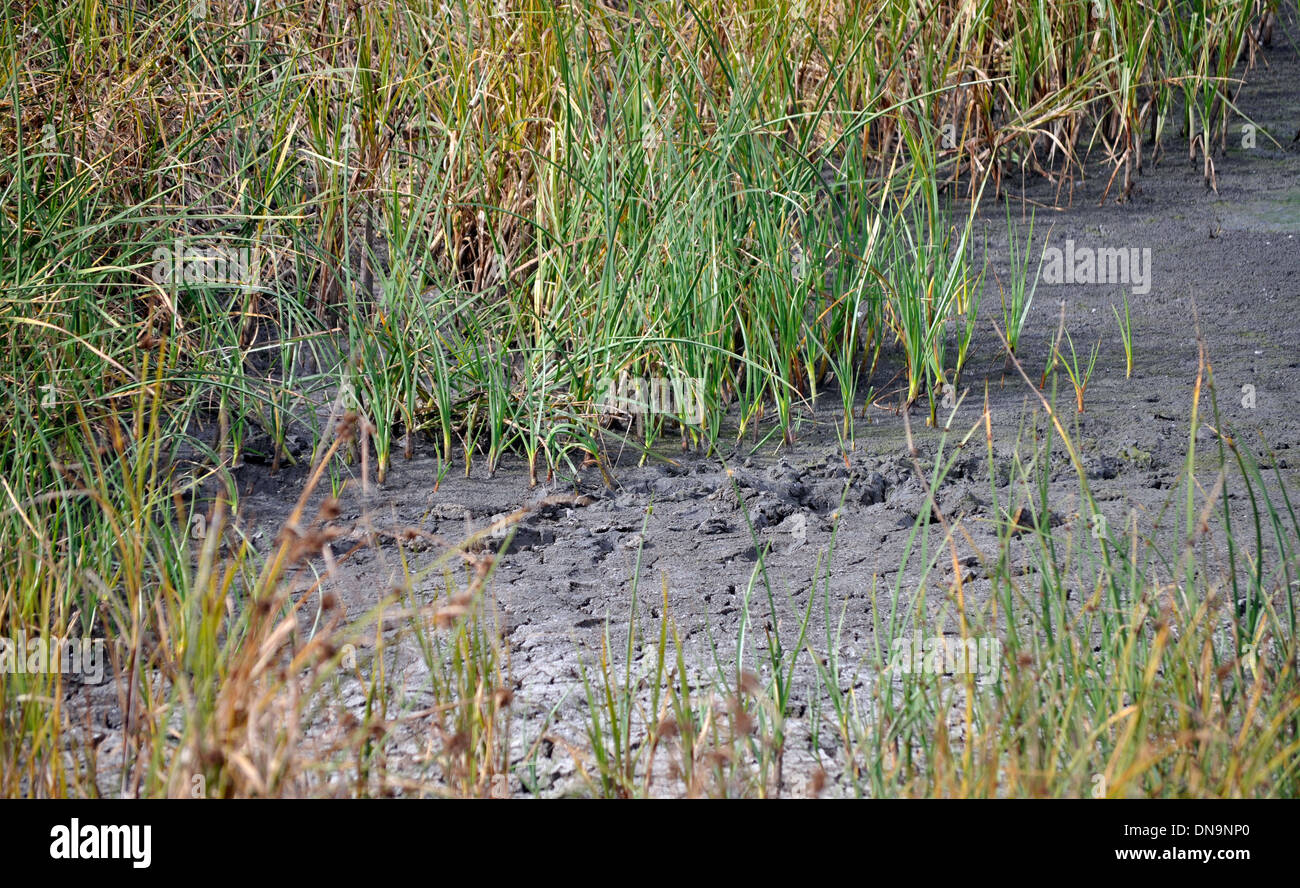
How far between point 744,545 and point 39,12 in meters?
2.63

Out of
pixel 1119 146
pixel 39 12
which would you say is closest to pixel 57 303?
pixel 39 12

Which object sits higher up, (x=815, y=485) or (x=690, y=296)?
(x=690, y=296)

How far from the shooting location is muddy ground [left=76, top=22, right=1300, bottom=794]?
2.05 metres

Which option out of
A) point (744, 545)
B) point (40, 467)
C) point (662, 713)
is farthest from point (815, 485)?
point (40, 467)

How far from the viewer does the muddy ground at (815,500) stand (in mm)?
2051

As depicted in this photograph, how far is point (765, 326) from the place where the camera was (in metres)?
2.83

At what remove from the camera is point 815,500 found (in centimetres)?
261

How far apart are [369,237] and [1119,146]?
288cm

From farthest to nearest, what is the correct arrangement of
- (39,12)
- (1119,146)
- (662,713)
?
(1119,146) < (39,12) < (662,713)

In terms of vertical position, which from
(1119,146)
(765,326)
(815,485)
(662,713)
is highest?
(1119,146)
